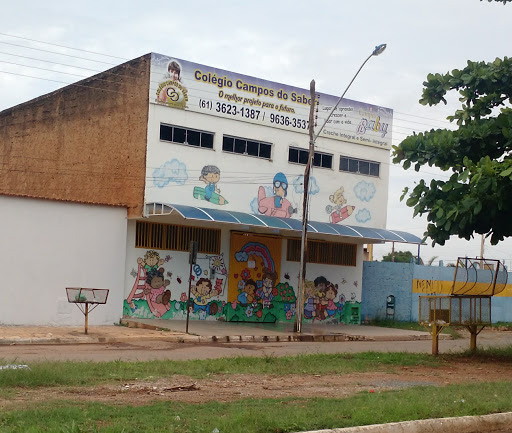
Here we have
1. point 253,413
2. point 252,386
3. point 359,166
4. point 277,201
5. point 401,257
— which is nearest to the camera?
point 253,413

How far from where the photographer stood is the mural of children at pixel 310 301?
29.8m

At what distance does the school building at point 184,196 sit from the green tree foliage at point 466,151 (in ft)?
31.8

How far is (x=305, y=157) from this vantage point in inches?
1141

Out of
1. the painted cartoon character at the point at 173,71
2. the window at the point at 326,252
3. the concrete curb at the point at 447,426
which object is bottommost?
the concrete curb at the point at 447,426

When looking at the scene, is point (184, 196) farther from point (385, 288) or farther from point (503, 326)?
point (503, 326)

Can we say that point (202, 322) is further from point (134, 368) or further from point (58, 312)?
point (134, 368)

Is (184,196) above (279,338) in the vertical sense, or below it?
above

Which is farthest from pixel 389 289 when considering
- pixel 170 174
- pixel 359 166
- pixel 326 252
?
pixel 170 174

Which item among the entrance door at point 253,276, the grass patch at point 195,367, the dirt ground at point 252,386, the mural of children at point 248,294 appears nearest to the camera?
the dirt ground at point 252,386

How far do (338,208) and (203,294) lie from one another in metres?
6.59

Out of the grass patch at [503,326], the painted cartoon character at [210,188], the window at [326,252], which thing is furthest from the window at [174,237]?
the grass patch at [503,326]

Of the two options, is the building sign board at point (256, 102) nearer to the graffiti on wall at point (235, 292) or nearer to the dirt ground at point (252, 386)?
the graffiti on wall at point (235, 292)

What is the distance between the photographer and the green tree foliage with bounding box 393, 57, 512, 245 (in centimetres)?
1408

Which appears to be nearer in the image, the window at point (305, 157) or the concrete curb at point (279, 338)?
the concrete curb at point (279, 338)
